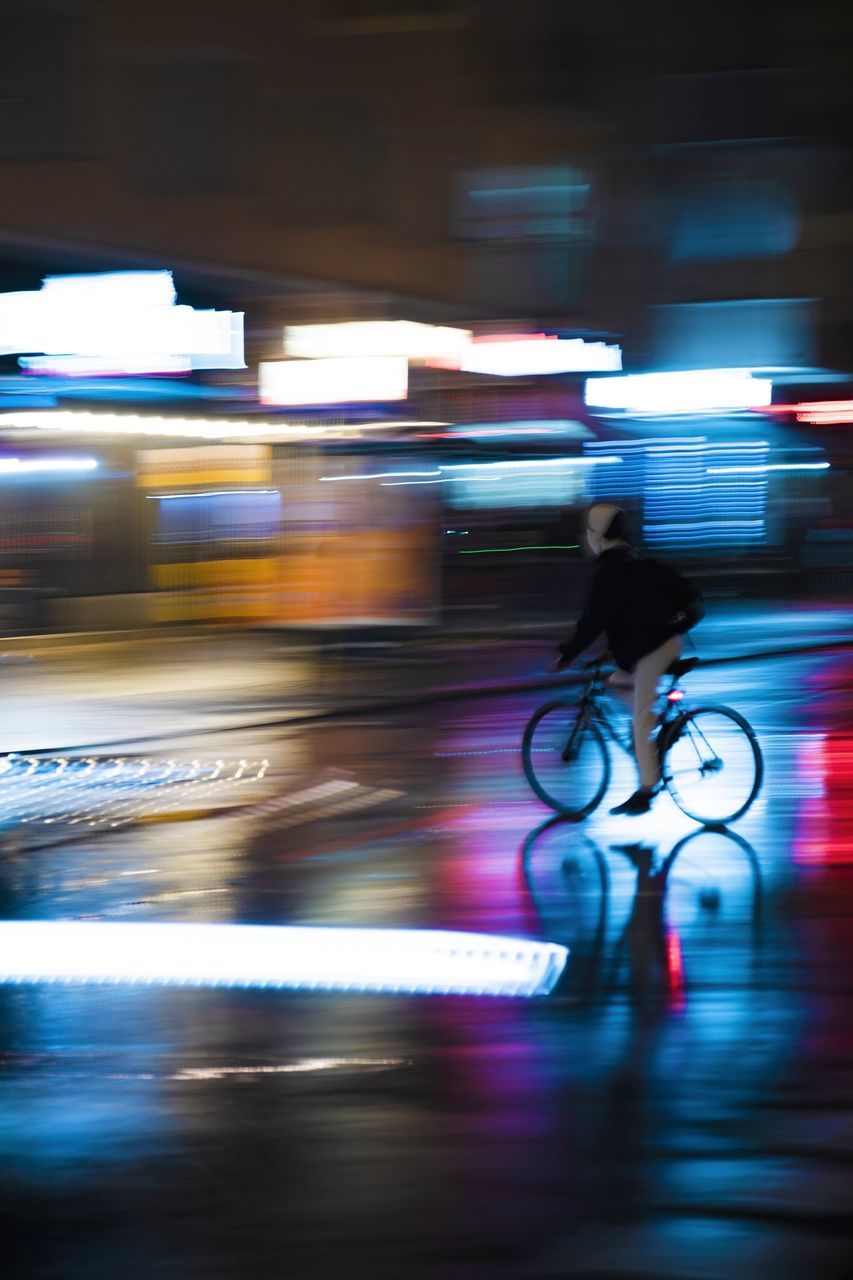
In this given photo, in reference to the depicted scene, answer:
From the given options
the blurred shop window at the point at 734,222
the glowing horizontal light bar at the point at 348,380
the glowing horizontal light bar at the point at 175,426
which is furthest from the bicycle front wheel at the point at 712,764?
the blurred shop window at the point at 734,222

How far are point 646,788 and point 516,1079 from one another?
503 centimetres

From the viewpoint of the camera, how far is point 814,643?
1025 inches

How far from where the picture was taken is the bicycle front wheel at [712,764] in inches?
424

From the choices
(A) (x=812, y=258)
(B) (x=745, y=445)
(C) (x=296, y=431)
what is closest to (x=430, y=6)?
(C) (x=296, y=431)

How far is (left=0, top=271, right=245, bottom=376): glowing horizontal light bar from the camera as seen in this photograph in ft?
83.6

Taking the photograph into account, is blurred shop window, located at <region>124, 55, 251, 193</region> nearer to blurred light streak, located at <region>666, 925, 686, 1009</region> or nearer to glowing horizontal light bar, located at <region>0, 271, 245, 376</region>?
glowing horizontal light bar, located at <region>0, 271, 245, 376</region>

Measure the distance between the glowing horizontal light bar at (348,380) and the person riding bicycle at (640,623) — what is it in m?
16.9

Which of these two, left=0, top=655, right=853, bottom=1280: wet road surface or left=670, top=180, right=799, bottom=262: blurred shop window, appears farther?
left=670, top=180, right=799, bottom=262: blurred shop window

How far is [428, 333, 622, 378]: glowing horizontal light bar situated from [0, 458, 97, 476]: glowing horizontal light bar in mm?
5829

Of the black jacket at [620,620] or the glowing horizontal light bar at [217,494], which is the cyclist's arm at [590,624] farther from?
the glowing horizontal light bar at [217,494]

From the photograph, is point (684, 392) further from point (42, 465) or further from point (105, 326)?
point (105, 326)

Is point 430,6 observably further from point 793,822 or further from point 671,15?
point 793,822

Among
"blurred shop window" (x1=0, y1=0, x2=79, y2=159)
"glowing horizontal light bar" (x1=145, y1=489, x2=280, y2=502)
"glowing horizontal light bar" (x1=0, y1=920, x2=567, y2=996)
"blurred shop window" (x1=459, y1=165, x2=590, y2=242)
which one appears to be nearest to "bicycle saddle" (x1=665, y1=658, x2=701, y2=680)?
"glowing horizontal light bar" (x1=0, y1=920, x2=567, y2=996)

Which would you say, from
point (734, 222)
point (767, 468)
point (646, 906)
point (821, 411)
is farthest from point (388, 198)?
point (646, 906)
